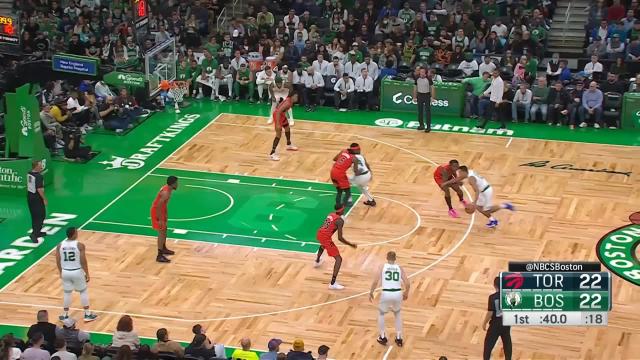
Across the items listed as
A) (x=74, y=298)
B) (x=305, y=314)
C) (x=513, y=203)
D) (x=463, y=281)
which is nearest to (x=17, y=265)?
(x=74, y=298)

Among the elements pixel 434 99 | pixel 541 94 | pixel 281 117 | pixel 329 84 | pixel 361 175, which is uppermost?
pixel 281 117

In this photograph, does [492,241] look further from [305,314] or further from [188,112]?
[188,112]

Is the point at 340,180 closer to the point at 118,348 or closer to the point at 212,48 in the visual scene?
the point at 118,348

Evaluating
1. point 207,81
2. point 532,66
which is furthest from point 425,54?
point 207,81

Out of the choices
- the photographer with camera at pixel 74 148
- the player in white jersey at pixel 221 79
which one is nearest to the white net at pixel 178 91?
the player in white jersey at pixel 221 79

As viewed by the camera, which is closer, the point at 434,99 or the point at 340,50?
the point at 434,99

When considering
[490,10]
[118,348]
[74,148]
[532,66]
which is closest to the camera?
[118,348]

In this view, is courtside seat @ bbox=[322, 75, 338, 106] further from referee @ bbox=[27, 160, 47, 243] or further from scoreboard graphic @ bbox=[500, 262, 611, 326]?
scoreboard graphic @ bbox=[500, 262, 611, 326]

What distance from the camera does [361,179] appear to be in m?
24.7

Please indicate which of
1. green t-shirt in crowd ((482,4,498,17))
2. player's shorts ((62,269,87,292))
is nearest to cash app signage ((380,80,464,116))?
green t-shirt in crowd ((482,4,498,17))

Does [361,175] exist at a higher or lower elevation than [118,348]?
lower

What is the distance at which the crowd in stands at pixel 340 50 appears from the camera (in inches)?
1233

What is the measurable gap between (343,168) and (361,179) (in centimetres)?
73

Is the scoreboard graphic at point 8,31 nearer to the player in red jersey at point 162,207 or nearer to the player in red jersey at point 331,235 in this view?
the player in red jersey at point 162,207
